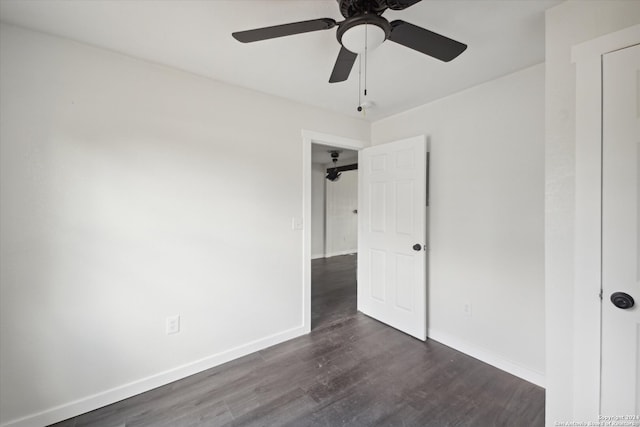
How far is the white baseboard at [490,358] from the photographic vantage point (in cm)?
196

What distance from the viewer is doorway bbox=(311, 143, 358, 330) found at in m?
4.91

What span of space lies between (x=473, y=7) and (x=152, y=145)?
7.20 ft

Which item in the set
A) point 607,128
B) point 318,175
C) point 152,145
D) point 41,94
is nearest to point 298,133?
point 152,145

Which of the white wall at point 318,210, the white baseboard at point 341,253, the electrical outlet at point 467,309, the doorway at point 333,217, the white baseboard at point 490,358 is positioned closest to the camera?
the white baseboard at point 490,358

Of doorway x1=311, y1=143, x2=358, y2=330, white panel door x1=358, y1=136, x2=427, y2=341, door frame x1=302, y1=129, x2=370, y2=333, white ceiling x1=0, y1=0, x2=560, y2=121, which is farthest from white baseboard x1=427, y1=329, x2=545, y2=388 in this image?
white ceiling x1=0, y1=0, x2=560, y2=121

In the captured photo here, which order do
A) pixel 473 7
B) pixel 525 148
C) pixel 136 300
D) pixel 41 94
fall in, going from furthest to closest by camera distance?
pixel 525 148, pixel 136 300, pixel 41 94, pixel 473 7

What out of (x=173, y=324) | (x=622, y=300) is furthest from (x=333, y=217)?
(x=622, y=300)

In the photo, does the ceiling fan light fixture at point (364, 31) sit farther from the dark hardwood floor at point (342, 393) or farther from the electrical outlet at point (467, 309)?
the electrical outlet at point (467, 309)

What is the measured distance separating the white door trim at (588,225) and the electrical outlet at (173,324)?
8.19 ft

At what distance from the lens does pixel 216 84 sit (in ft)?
7.15

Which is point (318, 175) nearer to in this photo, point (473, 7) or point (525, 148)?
point (525, 148)

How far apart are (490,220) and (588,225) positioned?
37.4 inches

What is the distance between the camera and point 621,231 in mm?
1188

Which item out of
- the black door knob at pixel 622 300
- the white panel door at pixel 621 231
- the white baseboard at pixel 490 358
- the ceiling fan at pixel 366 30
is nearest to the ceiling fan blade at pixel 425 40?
the ceiling fan at pixel 366 30
